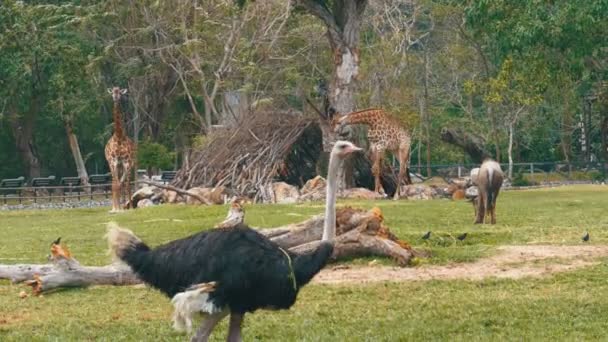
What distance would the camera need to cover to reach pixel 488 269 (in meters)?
13.2

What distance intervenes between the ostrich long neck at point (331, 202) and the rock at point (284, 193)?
59.5 feet

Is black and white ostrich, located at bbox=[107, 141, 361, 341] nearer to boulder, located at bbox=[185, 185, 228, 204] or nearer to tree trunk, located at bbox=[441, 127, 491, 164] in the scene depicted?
boulder, located at bbox=[185, 185, 228, 204]

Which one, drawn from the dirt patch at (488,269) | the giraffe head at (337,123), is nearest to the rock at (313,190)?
the giraffe head at (337,123)

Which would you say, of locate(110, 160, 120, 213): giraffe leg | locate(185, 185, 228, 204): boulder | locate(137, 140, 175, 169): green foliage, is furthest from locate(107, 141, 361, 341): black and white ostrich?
locate(137, 140, 175, 169): green foliage

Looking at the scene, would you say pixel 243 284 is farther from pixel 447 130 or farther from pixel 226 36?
pixel 226 36

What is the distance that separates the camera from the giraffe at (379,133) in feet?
96.2

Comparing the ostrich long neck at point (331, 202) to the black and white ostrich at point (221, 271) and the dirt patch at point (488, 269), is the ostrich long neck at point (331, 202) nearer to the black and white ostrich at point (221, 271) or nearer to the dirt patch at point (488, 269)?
the black and white ostrich at point (221, 271)

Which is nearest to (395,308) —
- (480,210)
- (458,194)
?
(480,210)

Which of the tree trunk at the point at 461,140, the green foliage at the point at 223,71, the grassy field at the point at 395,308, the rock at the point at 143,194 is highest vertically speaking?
the green foliage at the point at 223,71

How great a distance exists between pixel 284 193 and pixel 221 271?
20.5 metres

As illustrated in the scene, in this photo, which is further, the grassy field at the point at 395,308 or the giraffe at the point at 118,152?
the giraffe at the point at 118,152

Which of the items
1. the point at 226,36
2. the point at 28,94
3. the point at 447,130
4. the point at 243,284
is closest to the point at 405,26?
the point at 447,130

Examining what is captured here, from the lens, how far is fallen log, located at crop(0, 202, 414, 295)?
475 inches

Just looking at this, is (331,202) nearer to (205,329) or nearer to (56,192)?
(205,329)
